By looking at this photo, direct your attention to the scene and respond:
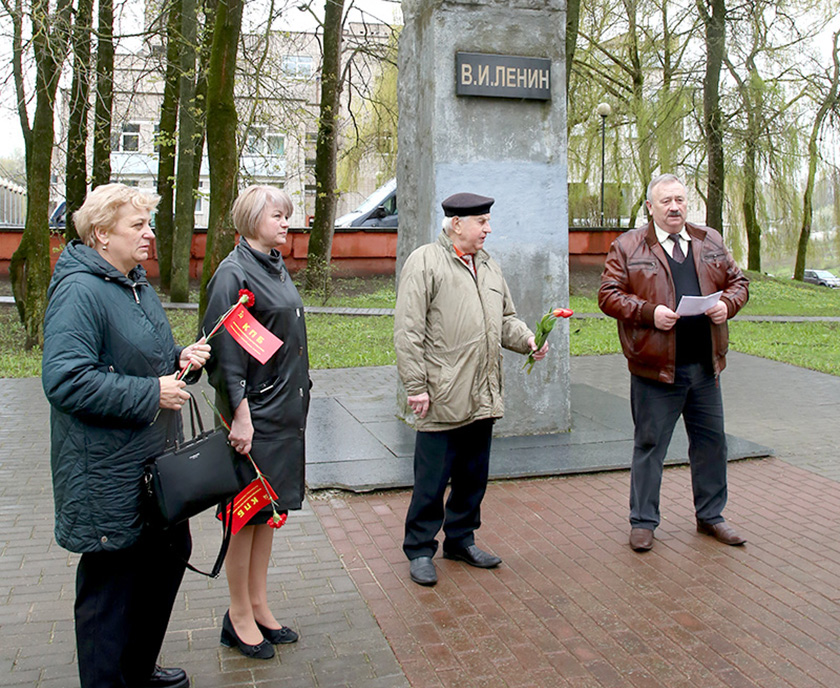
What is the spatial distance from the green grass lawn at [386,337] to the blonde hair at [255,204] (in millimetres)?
8491

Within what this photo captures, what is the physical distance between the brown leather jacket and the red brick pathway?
1041 mm

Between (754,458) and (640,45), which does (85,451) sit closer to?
(754,458)

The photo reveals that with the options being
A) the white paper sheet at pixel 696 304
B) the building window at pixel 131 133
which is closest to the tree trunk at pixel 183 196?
the building window at pixel 131 133

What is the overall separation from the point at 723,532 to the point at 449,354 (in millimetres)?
1935

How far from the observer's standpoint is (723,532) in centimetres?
508

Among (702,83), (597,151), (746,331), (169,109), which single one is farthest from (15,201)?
(746,331)

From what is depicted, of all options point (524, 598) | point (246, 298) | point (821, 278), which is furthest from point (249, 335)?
point (821, 278)

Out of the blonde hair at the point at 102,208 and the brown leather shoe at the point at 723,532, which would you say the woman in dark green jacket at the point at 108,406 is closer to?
the blonde hair at the point at 102,208

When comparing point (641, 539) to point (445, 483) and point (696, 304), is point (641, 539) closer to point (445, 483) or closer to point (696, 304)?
point (445, 483)

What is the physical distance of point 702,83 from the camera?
82.7 feet

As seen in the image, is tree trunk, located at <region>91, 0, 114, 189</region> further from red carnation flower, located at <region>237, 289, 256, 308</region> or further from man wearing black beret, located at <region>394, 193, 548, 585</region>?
red carnation flower, located at <region>237, 289, 256, 308</region>

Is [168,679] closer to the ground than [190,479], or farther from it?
closer to the ground

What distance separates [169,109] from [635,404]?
17326 mm

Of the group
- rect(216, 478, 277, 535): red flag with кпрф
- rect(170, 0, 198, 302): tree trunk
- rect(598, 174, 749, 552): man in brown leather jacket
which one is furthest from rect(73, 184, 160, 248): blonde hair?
rect(170, 0, 198, 302): tree trunk
